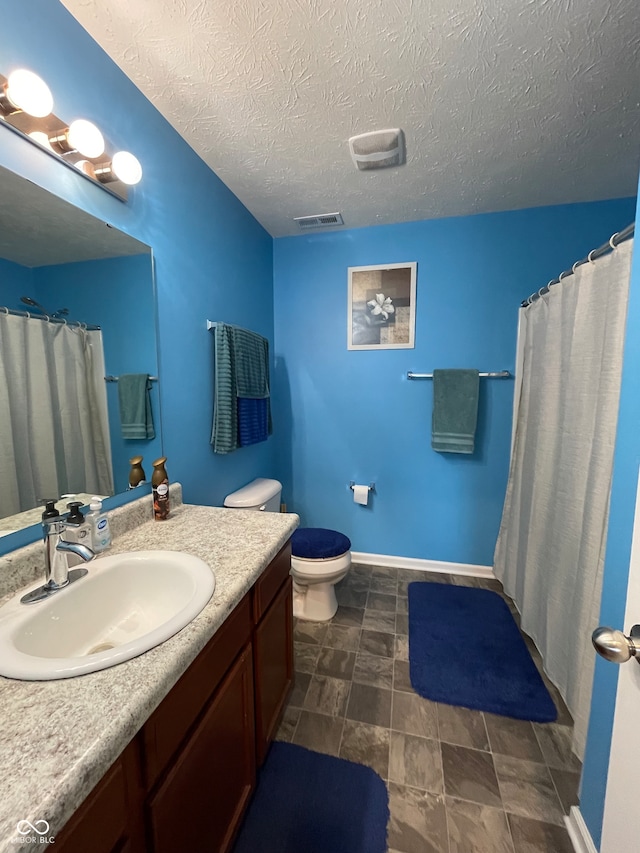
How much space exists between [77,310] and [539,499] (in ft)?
6.80

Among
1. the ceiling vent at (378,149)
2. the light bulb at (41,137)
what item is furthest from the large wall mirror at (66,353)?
the ceiling vent at (378,149)

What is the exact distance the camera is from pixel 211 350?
1.74 m

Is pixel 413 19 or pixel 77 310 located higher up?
pixel 413 19

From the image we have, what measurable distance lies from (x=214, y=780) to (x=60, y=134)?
1782 mm

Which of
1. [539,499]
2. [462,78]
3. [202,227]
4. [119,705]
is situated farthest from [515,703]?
[202,227]

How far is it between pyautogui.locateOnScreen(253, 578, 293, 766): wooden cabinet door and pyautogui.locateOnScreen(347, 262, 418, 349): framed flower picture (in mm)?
1658

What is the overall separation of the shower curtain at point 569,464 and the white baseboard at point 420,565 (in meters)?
0.34

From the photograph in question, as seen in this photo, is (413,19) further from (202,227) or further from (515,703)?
(515,703)

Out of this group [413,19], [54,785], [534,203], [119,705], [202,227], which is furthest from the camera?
[534,203]

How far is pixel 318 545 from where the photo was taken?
6.14 feet

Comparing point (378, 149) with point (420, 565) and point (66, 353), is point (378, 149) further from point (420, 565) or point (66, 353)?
point (420, 565)

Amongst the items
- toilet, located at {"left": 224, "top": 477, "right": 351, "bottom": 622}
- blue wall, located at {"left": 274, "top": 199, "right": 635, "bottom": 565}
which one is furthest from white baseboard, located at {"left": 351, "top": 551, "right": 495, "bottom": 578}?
toilet, located at {"left": 224, "top": 477, "right": 351, "bottom": 622}

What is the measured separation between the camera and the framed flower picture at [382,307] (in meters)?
2.27

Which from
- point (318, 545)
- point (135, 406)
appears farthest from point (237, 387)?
point (318, 545)
